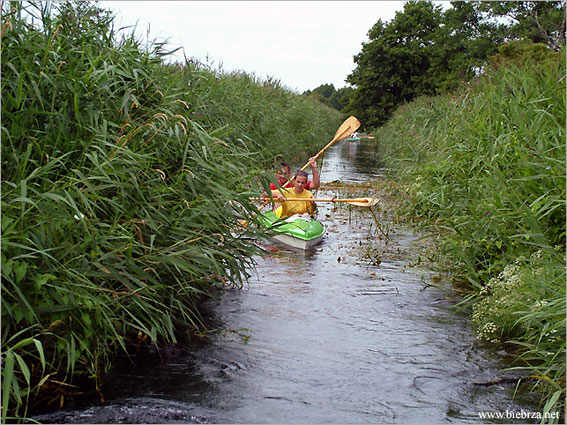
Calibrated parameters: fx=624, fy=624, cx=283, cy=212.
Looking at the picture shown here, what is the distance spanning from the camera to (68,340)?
11.0 feet

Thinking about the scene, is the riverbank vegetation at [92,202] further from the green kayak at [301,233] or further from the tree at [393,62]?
the tree at [393,62]

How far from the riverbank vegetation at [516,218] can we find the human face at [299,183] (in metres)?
1.83

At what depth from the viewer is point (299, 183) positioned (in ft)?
28.1

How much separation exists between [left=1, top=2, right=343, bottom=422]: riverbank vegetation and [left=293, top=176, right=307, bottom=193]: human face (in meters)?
3.53

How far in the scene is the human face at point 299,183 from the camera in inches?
335

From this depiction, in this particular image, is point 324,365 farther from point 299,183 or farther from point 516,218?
point 299,183

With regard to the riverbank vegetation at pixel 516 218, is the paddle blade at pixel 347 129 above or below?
above

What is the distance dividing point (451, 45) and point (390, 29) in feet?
25.7

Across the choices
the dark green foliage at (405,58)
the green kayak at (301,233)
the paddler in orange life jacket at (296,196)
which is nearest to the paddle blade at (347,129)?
the paddler in orange life jacket at (296,196)

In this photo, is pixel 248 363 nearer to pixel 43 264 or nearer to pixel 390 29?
pixel 43 264

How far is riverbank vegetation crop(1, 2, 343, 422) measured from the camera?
325 cm

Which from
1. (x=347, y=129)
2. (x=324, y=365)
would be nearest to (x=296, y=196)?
(x=347, y=129)

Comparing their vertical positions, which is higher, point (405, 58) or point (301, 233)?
point (405, 58)

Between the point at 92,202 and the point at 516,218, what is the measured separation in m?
3.24
